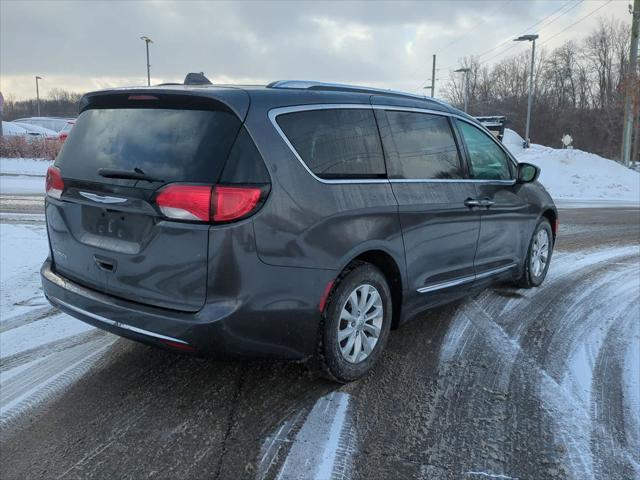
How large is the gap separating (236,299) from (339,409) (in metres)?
0.96

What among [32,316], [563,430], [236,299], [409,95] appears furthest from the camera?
[32,316]

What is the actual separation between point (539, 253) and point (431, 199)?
2.43 metres

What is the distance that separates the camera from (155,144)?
300 cm

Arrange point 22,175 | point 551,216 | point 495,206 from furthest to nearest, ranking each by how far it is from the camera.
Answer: point 22,175 < point 551,216 < point 495,206

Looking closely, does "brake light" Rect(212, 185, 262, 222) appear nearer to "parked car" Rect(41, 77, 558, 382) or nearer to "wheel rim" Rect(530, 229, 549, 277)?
"parked car" Rect(41, 77, 558, 382)

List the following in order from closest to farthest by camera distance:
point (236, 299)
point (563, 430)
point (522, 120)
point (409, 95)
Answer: point (236, 299), point (563, 430), point (409, 95), point (522, 120)

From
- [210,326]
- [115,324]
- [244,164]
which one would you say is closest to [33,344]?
[115,324]

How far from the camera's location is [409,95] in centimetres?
418

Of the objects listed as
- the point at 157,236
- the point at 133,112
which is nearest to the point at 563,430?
the point at 157,236

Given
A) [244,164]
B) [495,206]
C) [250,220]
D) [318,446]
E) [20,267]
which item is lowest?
[318,446]

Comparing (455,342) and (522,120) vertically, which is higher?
(522,120)

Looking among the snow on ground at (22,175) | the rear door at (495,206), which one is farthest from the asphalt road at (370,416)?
the snow on ground at (22,175)

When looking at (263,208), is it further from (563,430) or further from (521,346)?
(521,346)

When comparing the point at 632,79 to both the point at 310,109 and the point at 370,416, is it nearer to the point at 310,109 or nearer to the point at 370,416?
the point at 310,109
